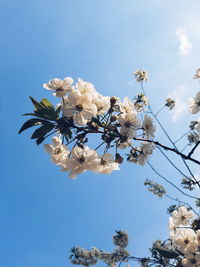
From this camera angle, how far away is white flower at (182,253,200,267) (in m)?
2.44

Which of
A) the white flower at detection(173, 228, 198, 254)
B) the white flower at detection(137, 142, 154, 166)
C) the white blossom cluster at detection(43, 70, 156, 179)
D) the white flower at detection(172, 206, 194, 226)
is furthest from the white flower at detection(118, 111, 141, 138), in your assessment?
the white flower at detection(172, 206, 194, 226)

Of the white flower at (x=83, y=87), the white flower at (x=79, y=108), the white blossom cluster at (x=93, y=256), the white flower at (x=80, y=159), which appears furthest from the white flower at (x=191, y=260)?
the white blossom cluster at (x=93, y=256)

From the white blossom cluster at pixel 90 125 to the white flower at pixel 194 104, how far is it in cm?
75

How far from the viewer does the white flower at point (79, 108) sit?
189 centimetres

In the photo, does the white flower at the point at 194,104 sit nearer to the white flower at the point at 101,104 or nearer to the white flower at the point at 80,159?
the white flower at the point at 101,104

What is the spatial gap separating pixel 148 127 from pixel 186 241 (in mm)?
1189

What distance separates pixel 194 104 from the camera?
2750 millimetres

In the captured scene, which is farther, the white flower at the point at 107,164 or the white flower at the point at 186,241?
the white flower at the point at 186,241

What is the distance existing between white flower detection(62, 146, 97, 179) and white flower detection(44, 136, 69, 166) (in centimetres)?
12

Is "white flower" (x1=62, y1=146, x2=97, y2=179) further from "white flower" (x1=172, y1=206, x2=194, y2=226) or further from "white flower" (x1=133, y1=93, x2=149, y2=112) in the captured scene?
"white flower" (x1=133, y1=93, x2=149, y2=112)

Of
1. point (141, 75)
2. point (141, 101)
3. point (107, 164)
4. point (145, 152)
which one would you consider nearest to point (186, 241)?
point (145, 152)

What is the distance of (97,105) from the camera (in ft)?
7.07

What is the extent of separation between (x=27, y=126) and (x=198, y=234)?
1.85 m

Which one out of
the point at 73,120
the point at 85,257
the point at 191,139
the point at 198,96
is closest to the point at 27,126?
the point at 73,120
